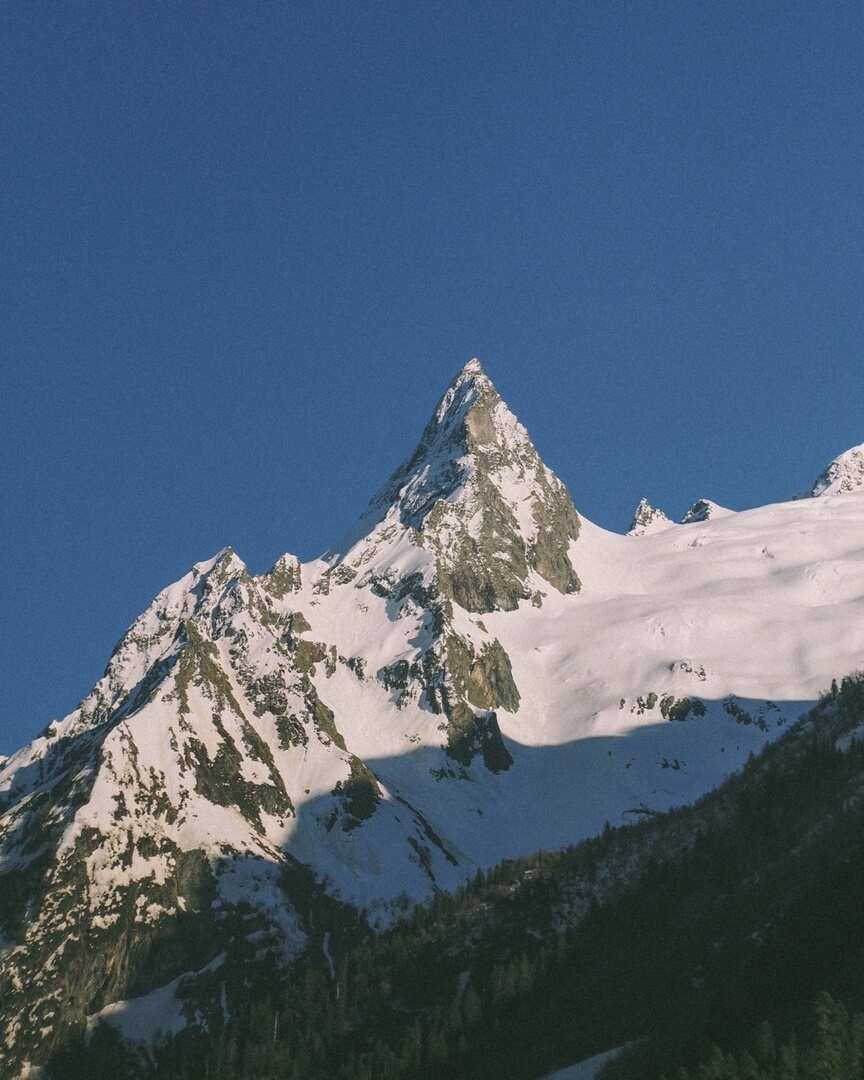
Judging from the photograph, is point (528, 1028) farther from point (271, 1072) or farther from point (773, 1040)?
point (773, 1040)

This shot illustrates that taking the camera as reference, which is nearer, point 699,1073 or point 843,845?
point 699,1073

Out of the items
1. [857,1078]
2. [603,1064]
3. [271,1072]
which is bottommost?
[857,1078]

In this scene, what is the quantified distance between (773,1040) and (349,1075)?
60103 millimetres

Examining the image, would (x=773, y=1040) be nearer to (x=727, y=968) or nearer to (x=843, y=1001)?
(x=843, y=1001)

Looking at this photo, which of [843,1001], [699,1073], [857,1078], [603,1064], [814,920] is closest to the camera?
[857,1078]

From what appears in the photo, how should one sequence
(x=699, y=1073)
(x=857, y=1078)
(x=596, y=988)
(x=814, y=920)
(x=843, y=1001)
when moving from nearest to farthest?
(x=857, y=1078) → (x=699, y=1073) → (x=843, y=1001) → (x=814, y=920) → (x=596, y=988)

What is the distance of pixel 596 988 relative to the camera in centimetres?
19725

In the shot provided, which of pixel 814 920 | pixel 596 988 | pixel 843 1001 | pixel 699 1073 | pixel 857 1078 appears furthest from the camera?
pixel 596 988

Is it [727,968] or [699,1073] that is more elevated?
[727,968]

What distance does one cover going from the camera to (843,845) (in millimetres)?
198625

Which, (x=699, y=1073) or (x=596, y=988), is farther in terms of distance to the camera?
(x=596, y=988)

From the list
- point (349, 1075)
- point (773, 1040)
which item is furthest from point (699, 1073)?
point (349, 1075)

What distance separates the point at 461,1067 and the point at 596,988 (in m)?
20.5

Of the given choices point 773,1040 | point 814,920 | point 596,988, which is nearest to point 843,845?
point 814,920
